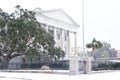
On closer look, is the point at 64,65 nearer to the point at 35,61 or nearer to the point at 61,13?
the point at 35,61

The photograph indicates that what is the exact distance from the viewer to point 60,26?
74438 millimetres

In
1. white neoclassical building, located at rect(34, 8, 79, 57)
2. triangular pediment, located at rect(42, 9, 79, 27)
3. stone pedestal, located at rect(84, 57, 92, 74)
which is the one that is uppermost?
triangular pediment, located at rect(42, 9, 79, 27)

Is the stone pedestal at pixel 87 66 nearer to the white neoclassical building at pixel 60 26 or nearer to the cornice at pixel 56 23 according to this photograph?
the cornice at pixel 56 23

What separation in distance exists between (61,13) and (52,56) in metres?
34.1

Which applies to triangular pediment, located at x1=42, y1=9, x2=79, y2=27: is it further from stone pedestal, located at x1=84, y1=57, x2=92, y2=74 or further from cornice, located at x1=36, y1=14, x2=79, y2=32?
stone pedestal, located at x1=84, y1=57, x2=92, y2=74

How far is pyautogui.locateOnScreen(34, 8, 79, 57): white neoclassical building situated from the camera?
6719 cm

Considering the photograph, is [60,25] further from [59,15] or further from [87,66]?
[87,66]

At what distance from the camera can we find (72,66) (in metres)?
24.2

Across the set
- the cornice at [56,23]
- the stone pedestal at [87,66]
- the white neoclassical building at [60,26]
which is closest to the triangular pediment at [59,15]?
the white neoclassical building at [60,26]

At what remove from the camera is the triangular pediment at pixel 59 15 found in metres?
68.0

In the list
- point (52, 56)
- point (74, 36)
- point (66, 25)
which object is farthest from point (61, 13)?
point (52, 56)

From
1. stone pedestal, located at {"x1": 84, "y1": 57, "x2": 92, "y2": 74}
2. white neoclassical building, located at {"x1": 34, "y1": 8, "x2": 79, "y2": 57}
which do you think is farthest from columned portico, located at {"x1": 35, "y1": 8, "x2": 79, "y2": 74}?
stone pedestal, located at {"x1": 84, "y1": 57, "x2": 92, "y2": 74}

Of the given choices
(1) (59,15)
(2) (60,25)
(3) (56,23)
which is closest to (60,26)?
(2) (60,25)

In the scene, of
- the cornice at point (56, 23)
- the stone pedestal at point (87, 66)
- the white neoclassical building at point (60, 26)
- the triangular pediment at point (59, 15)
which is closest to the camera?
the stone pedestal at point (87, 66)
